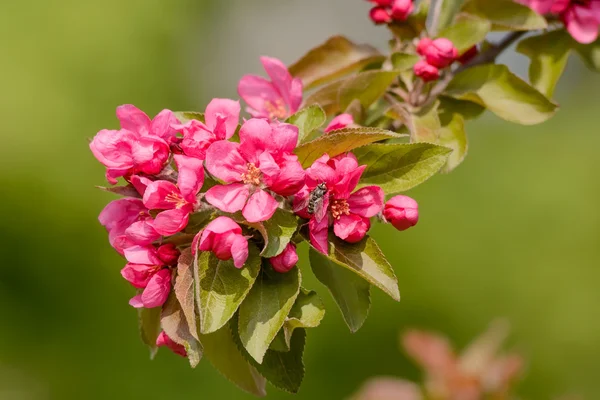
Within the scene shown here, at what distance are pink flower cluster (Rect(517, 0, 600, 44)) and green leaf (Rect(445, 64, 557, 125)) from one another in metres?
0.21

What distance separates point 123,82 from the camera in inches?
214

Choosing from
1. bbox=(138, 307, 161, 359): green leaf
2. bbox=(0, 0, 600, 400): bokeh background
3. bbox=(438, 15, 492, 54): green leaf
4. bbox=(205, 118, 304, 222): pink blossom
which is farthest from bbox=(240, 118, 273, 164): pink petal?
bbox=(0, 0, 600, 400): bokeh background

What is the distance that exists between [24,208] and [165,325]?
4.04 metres

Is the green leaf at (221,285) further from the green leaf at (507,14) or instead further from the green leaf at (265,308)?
the green leaf at (507,14)

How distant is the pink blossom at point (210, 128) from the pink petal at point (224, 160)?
3 cm

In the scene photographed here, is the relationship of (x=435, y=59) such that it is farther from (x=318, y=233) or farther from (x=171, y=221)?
(x=171, y=221)

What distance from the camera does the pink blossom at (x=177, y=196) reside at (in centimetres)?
100

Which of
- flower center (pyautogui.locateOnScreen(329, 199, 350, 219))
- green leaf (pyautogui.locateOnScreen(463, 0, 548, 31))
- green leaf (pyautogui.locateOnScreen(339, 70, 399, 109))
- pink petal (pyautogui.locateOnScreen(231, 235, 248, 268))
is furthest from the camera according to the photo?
green leaf (pyautogui.locateOnScreen(463, 0, 548, 31))

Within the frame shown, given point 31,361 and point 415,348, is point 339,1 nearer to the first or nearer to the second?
Result: point 31,361

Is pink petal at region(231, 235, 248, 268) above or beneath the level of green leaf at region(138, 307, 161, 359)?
above

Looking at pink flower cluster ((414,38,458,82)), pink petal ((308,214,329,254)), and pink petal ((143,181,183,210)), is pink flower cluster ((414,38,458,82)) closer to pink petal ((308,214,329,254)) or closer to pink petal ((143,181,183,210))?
pink petal ((308,214,329,254))

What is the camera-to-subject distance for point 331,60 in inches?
64.3

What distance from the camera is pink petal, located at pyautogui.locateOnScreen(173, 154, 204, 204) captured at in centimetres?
100

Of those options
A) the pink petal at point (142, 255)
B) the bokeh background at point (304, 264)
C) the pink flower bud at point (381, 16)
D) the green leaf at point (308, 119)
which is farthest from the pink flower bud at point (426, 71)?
the bokeh background at point (304, 264)
